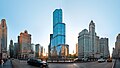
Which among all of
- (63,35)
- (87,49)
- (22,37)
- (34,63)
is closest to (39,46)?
(22,37)

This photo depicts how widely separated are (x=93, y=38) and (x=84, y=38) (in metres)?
6.47

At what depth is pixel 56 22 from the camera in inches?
7372

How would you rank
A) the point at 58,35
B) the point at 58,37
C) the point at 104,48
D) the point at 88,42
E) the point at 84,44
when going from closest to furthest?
the point at 58,37
the point at 58,35
the point at 88,42
the point at 84,44
the point at 104,48

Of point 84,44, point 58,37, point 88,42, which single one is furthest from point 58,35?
point 88,42

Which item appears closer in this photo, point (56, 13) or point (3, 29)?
point (3, 29)

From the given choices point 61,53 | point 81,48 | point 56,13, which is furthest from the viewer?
point 56,13

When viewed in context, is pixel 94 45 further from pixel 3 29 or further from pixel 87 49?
pixel 3 29

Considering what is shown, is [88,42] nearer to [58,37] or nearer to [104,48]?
[58,37]

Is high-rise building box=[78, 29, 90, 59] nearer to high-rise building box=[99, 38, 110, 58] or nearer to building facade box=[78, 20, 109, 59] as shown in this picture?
building facade box=[78, 20, 109, 59]

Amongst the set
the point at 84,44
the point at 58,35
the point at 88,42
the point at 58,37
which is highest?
the point at 58,35

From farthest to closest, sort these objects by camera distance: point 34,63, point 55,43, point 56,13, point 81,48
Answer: point 56,13, point 81,48, point 55,43, point 34,63

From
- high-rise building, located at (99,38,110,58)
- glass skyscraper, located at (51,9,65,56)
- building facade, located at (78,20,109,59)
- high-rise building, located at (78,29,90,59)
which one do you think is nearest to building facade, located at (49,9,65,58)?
glass skyscraper, located at (51,9,65,56)

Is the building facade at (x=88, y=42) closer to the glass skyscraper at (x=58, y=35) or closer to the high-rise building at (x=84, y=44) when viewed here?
the high-rise building at (x=84, y=44)

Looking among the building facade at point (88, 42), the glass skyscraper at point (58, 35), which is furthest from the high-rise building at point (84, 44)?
the glass skyscraper at point (58, 35)
